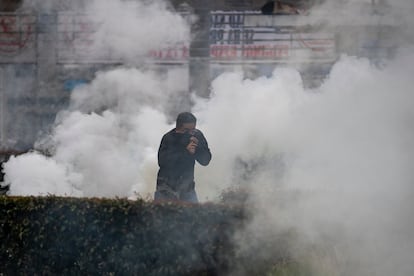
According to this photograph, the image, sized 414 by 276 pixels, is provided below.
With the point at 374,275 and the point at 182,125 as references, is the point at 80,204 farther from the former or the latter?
the point at 374,275

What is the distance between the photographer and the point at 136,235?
19.1 feet

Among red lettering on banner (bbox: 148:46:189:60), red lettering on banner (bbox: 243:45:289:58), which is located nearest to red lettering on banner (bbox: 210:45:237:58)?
red lettering on banner (bbox: 243:45:289:58)

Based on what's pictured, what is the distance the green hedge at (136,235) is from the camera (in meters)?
5.80

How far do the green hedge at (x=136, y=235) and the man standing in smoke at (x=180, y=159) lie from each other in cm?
163

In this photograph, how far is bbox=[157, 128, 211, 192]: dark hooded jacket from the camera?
7.52 metres

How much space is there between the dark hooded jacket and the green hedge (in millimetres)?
1693

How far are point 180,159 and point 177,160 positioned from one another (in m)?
0.03

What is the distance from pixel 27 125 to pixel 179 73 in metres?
3.59

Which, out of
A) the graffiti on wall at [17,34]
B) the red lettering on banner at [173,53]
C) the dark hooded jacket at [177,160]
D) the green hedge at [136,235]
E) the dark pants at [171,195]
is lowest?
the green hedge at [136,235]

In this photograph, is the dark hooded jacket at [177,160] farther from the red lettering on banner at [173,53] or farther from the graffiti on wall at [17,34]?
the graffiti on wall at [17,34]

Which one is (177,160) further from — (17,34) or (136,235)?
(17,34)

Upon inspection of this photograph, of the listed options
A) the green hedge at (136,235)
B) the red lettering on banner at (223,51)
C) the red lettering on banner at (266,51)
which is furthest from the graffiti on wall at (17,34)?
the green hedge at (136,235)

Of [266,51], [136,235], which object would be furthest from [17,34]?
[136,235]

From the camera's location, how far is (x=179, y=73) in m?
15.0
